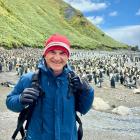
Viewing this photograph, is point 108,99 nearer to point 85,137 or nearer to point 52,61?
point 85,137

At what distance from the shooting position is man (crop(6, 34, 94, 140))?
5.68 m

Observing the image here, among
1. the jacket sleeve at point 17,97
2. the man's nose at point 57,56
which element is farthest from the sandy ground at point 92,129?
the man's nose at point 57,56

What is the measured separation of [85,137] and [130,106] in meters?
11.7

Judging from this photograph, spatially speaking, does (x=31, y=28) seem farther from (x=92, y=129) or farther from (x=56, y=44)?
(x=56, y=44)

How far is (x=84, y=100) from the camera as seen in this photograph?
584cm

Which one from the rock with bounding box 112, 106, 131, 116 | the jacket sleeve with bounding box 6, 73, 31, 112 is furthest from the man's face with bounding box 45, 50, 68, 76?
the rock with bounding box 112, 106, 131, 116

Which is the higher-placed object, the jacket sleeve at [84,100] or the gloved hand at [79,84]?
the gloved hand at [79,84]

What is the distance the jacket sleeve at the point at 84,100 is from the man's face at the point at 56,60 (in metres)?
0.39

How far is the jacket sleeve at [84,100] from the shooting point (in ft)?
19.1

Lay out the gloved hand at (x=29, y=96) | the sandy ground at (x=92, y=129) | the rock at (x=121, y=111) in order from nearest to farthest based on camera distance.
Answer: the gloved hand at (x=29, y=96) → the sandy ground at (x=92, y=129) → the rock at (x=121, y=111)

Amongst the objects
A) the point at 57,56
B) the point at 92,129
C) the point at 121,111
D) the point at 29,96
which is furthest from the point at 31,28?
the point at 29,96

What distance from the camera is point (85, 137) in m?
17.1

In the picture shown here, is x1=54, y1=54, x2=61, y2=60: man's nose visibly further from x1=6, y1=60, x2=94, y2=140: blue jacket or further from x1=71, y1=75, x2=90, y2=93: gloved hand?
x1=71, y1=75, x2=90, y2=93: gloved hand

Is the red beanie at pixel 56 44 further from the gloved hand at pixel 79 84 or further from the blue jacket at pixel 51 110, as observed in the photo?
the gloved hand at pixel 79 84
